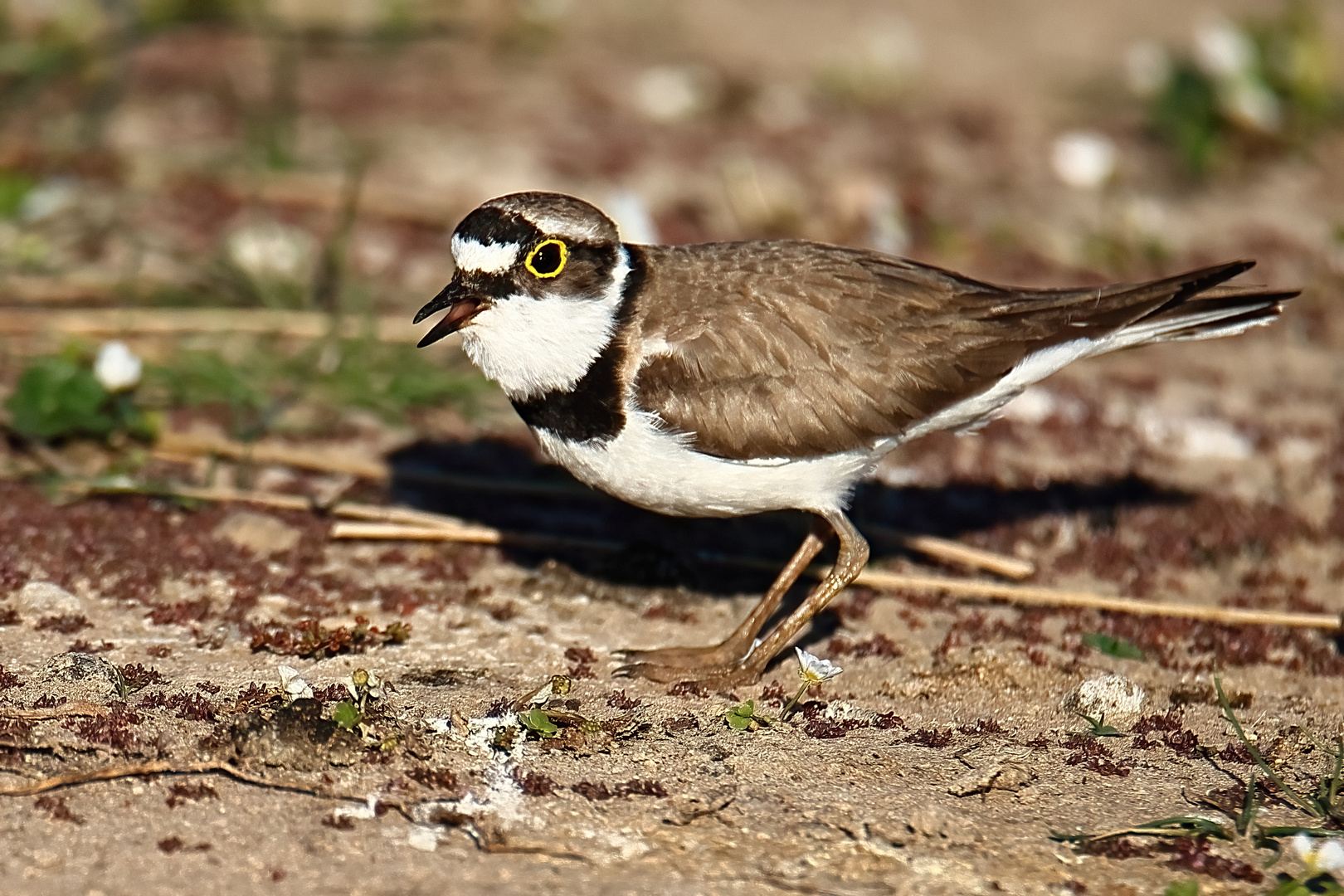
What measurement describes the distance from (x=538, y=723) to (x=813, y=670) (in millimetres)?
976

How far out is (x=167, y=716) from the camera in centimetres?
431

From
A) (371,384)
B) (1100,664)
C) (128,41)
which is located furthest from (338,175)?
(1100,664)

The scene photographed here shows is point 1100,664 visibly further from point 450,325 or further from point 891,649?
point 450,325

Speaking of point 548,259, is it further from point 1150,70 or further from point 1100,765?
point 1150,70

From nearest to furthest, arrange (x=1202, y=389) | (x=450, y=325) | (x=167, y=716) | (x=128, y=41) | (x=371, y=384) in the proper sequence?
(x=167, y=716) → (x=450, y=325) → (x=371, y=384) → (x=1202, y=389) → (x=128, y=41)

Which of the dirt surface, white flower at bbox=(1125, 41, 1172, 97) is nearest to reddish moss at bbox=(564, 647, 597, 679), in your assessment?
the dirt surface

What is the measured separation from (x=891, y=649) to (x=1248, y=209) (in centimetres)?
564

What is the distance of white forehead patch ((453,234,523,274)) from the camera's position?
4.74 meters

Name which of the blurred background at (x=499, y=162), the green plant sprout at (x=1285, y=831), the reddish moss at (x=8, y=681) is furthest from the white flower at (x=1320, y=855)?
the reddish moss at (x=8, y=681)

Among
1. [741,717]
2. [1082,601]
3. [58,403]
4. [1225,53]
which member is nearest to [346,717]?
[741,717]

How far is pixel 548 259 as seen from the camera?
4809 mm

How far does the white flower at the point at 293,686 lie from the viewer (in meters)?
4.32

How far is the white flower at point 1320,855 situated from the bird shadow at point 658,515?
8.19 ft

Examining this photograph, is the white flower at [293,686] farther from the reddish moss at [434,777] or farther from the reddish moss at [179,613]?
the reddish moss at [179,613]
